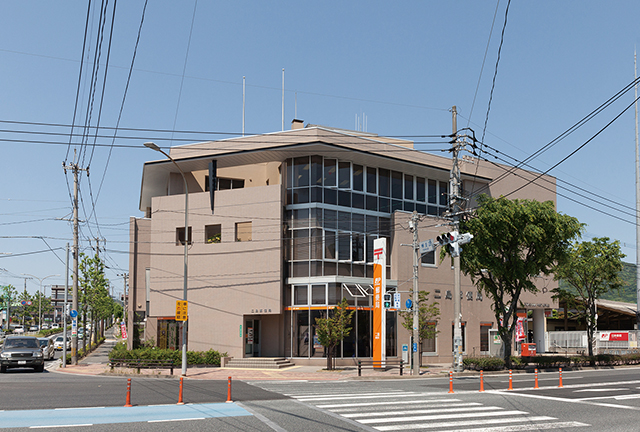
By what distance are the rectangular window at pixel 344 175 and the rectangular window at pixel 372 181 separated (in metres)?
1.64

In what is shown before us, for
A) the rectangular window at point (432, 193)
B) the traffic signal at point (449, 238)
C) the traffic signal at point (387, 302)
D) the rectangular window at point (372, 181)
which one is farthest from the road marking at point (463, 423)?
the rectangular window at point (432, 193)

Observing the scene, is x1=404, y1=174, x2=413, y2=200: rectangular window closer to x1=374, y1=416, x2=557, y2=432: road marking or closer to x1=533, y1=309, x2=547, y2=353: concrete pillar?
x1=533, y1=309, x2=547, y2=353: concrete pillar

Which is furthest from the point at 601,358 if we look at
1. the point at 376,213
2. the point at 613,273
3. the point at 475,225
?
the point at 376,213

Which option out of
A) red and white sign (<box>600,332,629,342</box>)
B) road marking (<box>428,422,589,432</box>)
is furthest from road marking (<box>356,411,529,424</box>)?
red and white sign (<box>600,332,629,342</box>)

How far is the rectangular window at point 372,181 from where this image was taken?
38.0 metres

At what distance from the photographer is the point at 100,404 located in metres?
16.7

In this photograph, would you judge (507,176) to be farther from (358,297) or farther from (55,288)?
(55,288)

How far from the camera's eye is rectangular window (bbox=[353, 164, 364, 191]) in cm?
3741

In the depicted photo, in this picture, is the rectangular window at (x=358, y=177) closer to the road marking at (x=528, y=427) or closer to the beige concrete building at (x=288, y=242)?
the beige concrete building at (x=288, y=242)

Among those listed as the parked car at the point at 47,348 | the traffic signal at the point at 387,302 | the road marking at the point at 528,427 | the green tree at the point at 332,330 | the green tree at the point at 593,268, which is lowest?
the parked car at the point at 47,348

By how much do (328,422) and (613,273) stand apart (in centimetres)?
3001

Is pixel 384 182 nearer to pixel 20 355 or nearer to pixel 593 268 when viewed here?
pixel 593 268

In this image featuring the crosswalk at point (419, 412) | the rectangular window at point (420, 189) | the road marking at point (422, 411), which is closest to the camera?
the crosswalk at point (419, 412)

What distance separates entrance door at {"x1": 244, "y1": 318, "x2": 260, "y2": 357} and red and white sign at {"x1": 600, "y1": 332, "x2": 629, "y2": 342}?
2842 cm
